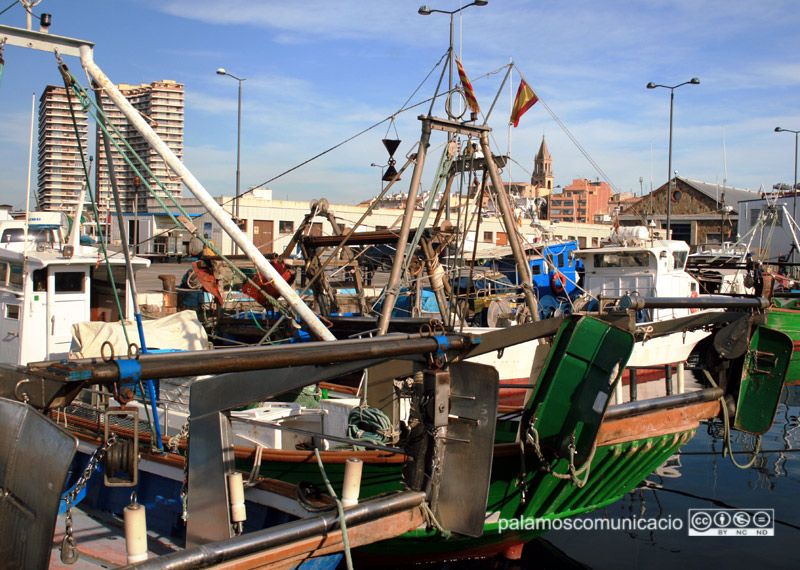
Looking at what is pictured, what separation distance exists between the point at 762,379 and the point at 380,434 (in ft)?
13.4

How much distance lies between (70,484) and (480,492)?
20.2 feet

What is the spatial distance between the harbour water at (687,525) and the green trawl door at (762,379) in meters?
2.34

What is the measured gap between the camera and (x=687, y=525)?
31.4 feet

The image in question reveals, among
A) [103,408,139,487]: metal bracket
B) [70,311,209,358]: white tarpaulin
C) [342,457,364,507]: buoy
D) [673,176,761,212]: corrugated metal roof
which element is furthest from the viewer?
[673,176,761,212]: corrugated metal roof

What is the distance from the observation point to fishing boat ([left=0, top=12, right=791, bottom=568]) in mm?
3381

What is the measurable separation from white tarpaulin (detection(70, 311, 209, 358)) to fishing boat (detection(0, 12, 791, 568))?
775mm

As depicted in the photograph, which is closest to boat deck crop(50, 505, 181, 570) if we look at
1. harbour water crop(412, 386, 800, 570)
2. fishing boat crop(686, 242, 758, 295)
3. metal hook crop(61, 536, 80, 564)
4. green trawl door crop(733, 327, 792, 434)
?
metal hook crop(61, 536, 80, 564)

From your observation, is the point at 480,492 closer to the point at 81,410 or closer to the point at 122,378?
the point at 122,378

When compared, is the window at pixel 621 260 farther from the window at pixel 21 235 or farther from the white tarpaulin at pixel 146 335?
the window at pixel 21 235

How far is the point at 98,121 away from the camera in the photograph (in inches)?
269

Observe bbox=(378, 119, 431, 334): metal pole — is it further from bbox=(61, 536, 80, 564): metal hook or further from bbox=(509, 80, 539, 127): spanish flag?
bbox=(61, 536, 80, 564): metal hook

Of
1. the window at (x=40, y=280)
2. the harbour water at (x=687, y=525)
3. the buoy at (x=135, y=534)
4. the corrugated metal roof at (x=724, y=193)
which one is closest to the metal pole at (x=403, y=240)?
the harbour water at (x=687, y=525)

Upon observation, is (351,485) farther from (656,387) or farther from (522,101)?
(656,387)

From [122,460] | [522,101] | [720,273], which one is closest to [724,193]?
[720,273]
